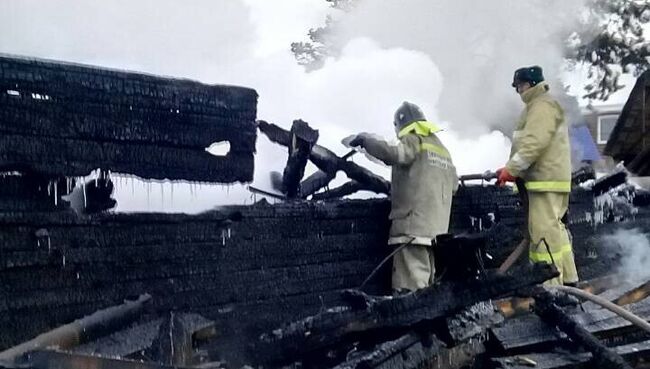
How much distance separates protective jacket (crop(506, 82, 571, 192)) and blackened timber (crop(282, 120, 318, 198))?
6.12 feet

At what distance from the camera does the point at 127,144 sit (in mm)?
4637

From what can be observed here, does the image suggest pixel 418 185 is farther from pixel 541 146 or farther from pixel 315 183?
pixel 541 146

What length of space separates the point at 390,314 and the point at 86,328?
1.83 m

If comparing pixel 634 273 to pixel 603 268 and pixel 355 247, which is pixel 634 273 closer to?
pixel 603 268

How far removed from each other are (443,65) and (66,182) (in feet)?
25.5

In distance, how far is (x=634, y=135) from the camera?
38.6 ft

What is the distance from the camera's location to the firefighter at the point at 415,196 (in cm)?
616

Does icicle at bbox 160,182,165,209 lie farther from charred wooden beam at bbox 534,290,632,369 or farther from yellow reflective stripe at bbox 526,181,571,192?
yellow reflective stripe at bbox 526,181,571,192

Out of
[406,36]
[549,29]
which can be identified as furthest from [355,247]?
[549,29]

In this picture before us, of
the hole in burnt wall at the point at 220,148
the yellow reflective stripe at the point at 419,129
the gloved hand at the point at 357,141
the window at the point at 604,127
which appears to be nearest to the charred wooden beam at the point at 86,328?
the hole in burnt wall at the point at 220,148

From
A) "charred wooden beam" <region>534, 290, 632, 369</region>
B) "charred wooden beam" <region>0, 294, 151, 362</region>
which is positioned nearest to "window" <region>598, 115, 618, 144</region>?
"charred wooden beam" <region>534, 290, 632, 369</region>

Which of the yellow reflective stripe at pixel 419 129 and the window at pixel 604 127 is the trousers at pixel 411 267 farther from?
the window at pixel 604 127

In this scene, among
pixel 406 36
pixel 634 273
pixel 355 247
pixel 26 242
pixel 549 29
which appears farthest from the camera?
pixel 549 29

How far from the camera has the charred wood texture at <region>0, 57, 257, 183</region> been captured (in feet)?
13.8
